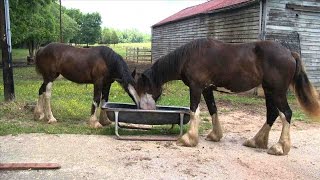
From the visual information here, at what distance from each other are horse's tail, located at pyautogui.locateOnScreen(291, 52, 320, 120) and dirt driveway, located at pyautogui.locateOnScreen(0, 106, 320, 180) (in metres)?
0.78

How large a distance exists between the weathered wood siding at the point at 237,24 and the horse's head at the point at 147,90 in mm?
8432

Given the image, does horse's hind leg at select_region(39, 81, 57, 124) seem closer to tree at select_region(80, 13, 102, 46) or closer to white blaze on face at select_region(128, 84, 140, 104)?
white blaze on face at select_region(128, 84, 140, 104)

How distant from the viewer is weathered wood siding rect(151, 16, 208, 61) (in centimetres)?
1974

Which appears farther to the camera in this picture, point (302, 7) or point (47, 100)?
point (302, 7)

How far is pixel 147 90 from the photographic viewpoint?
22.3ft

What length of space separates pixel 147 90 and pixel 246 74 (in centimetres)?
187

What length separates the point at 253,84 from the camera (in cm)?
624

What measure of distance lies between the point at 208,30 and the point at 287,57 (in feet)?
41.5

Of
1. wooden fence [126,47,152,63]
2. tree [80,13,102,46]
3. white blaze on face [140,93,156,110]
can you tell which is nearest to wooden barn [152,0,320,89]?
white blaze on face [140,93,156,110]

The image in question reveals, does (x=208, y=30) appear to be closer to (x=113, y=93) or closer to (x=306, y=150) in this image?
(x=113, y=93)

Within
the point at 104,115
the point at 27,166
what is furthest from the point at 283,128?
the point at 27,166

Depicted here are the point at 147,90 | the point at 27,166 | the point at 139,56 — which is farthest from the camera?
the point at 139,56

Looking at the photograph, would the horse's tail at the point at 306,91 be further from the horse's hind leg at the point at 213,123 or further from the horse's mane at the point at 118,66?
the horse's mane at the point at 118,66

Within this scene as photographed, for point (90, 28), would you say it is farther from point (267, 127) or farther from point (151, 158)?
point (151, 158)
